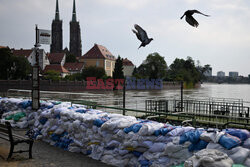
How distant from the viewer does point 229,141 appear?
4.03m

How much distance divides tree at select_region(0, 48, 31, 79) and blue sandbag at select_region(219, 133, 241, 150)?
64.7 metres

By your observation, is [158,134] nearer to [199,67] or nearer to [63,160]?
[63,160]

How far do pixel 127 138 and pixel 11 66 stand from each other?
6463 cm

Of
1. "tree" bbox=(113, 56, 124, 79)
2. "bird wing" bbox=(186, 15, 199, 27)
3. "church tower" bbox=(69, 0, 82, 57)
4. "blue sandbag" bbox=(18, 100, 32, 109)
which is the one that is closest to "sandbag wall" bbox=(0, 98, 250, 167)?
"blue sandbag" bbox=(18, 100, 32, 109)

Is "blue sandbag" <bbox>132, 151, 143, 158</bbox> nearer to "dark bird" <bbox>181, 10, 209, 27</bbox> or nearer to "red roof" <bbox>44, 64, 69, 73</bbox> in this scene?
"dark bird" <bbox>181, 10, 209, 27</bbox>

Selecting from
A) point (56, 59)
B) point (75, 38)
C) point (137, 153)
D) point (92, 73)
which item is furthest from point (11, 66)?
point (75, 38)

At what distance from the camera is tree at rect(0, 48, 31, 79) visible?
63.4 meters

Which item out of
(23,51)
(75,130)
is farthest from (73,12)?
(75,130)

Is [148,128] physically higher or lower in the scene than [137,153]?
higher

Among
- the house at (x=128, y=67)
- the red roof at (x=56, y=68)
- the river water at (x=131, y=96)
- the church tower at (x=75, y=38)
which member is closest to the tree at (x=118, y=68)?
the river water at (x=131, y=96)

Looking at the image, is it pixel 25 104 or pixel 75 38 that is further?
pixel 75 38

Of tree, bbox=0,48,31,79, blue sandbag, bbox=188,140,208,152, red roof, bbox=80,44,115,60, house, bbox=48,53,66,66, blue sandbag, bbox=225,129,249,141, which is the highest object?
red roof, bbox=80,44,115,60

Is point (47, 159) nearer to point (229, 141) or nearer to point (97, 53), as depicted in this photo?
point (229, 141)

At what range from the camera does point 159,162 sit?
16.3ft
